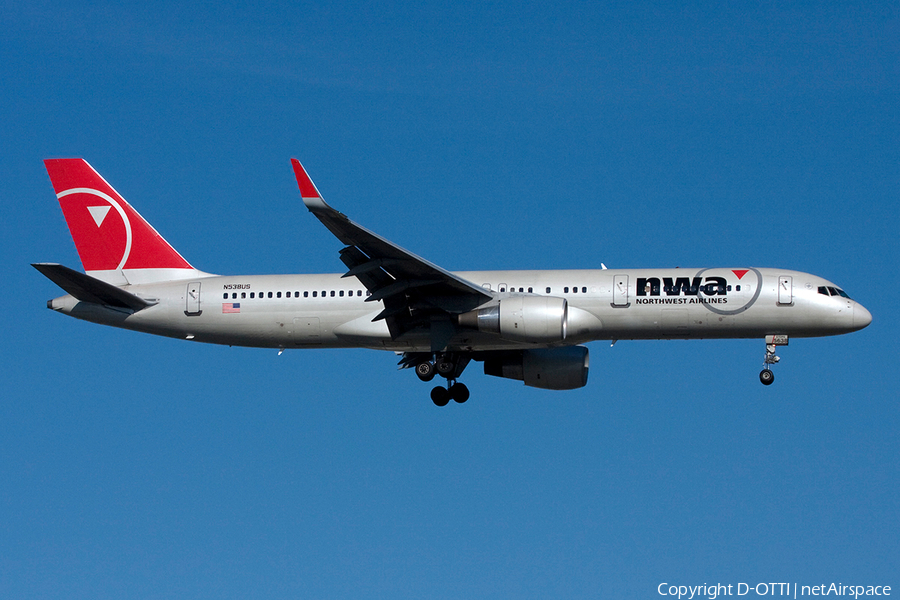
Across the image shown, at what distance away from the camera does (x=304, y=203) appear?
1184 inches

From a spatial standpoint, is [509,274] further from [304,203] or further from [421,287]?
[304,203]

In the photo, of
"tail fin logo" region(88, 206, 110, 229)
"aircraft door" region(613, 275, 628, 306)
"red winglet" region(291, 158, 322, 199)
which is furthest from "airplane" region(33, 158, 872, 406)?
"red winglet" region(291, 158, 322, 199)

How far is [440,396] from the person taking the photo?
40.2m

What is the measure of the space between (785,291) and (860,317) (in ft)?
8.97

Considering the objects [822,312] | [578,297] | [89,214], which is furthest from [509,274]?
[89,214]

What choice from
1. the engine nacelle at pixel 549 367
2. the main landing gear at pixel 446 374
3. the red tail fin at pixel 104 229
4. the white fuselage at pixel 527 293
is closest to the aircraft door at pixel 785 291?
the white fuselage at pixel 527 293

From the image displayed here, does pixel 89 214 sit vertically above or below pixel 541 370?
above

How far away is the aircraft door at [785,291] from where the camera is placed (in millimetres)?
36438

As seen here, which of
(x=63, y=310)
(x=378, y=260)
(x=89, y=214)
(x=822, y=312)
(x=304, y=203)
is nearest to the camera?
(x=304, y=203)

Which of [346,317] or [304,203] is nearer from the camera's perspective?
[304,203]

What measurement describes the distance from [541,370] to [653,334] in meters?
4.92

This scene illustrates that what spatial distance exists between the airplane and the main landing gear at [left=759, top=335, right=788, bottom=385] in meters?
0.04

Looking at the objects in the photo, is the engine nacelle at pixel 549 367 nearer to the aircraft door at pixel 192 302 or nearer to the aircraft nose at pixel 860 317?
the aircraft nose at pixel 860 317

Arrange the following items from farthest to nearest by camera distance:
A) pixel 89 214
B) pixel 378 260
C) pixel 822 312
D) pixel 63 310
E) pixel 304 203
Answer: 1. pixel 89 214
2. pixel 63 310
3. pixel 822 312
4. pixel 378 260
5. pixel 304 203
